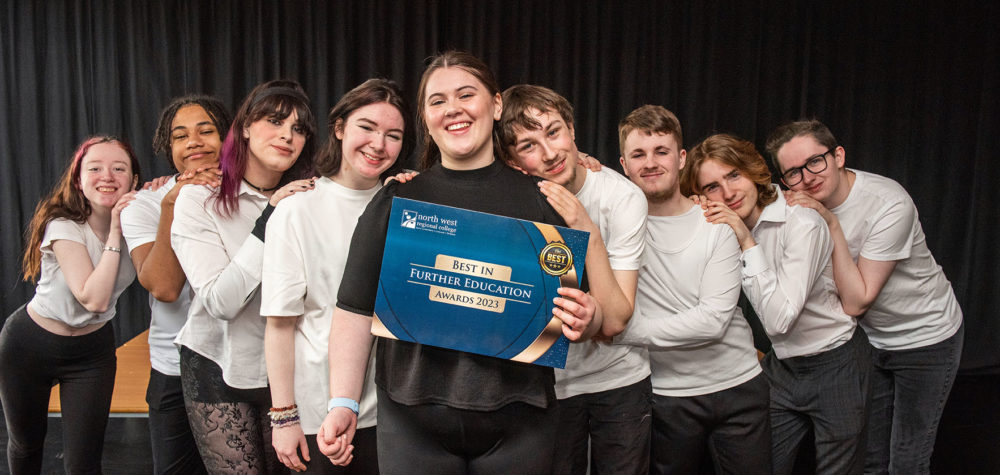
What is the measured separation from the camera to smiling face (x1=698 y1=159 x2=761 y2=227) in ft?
7.01

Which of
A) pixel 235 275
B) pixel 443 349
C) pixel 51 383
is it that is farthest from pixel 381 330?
pixel 51 383

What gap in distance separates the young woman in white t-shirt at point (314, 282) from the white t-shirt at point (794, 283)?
1165mm

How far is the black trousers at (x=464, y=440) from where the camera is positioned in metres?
1.29

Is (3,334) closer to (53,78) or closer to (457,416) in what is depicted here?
(457,416)

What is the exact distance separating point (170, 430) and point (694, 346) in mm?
1578

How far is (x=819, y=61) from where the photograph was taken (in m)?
4.97

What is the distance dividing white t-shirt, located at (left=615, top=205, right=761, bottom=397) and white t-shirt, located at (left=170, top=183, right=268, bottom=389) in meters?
1.00

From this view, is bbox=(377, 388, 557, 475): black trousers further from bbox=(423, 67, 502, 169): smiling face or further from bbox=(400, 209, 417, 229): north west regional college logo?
bbox=(423, 67, 502, 169): smiling face

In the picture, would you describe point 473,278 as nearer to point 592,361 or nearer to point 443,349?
point 443,349

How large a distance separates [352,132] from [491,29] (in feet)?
11.5

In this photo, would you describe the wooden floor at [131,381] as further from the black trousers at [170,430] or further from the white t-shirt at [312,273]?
the white t-shirt at [312,273]

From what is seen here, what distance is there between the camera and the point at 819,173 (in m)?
2.27

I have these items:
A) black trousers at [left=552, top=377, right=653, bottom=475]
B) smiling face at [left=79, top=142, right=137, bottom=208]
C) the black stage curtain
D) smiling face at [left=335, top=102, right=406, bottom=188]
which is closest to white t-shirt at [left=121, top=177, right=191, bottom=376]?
smiling face at [left=79, top=142, right=137, bottom=208]

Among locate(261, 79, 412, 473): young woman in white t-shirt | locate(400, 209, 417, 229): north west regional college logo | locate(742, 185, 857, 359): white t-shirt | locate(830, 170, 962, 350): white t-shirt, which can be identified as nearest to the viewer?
locate(400, 209, 417, 229): north west regional college logo
